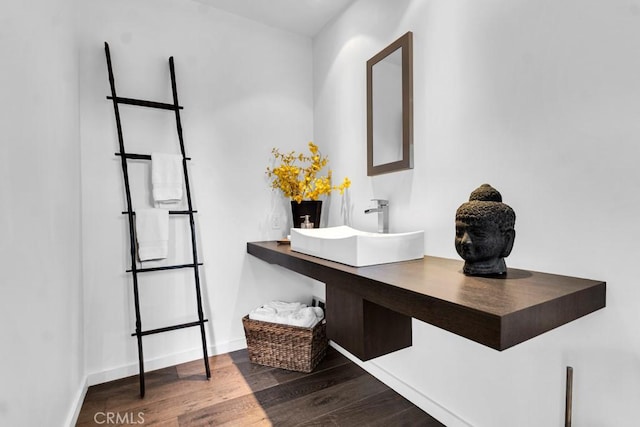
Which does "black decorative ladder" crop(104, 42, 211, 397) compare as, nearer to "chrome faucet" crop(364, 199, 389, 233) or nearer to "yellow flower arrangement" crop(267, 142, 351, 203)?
"yellow flower arrangement" crop(267, 142, 351, 203)

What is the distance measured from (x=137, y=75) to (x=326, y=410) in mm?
2319

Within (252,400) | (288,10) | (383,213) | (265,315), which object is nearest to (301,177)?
(383,213)

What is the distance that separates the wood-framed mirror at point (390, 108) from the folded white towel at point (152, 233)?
134cm

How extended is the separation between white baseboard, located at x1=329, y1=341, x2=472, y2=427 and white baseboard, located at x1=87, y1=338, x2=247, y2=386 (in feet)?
3.14

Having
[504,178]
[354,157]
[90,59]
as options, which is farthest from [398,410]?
[90,59]

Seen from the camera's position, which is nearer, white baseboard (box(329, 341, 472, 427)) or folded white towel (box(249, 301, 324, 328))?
white baseboard (box(329, 341, 472, 427))

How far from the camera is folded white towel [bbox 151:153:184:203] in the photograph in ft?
6.86

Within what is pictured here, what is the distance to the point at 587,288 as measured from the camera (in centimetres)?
98

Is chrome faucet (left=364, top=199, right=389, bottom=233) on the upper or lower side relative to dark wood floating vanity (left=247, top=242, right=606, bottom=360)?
upper

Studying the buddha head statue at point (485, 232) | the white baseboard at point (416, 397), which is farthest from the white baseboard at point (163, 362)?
the buddha head statue at point (485, 232)

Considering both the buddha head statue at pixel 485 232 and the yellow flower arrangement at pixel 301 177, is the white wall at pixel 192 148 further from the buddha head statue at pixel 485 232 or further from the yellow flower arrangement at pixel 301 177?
the buddha head statue at pixel 485 232

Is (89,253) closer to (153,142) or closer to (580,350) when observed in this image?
(153,142)

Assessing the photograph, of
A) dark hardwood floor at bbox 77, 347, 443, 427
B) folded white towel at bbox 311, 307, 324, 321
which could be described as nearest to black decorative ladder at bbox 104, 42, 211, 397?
dark hardwood floor at bbox 77, 347, 443, 427

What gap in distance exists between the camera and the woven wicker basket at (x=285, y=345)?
212 cm
